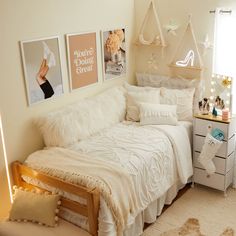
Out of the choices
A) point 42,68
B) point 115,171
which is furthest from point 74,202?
point 42,68

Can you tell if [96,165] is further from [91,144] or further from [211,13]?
[211,13]

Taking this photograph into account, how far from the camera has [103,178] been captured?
266 centimetres

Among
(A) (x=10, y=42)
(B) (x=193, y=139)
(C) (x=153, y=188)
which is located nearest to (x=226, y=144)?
(B) (x=193, y=139)

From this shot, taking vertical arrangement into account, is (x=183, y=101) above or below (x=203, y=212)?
above

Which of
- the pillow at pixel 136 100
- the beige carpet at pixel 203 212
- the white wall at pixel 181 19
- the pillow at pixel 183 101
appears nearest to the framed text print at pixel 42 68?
the pillow at pixel 136 100

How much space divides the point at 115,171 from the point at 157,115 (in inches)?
46.0

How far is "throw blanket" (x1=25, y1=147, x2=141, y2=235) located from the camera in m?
2.59

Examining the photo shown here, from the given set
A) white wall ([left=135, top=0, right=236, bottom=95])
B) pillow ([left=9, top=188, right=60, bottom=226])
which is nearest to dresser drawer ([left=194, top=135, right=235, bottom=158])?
white wall ([left=135, top=0, right=236, bottom=95])

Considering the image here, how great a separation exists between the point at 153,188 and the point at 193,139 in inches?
36.1

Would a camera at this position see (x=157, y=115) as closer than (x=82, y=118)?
No

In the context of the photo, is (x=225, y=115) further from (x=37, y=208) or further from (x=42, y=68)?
(x=37, y=208)

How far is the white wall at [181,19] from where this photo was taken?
3.73 meters

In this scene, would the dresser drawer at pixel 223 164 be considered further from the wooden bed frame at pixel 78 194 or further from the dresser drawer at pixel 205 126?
the wooden bed frame at pixel 78 194

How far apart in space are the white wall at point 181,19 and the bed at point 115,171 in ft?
2.77
